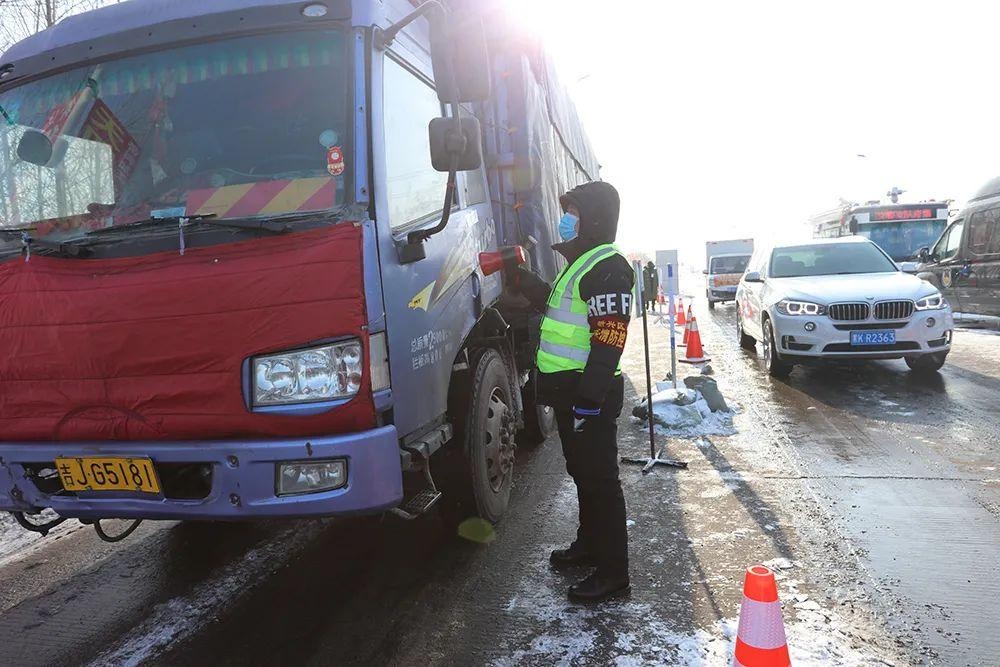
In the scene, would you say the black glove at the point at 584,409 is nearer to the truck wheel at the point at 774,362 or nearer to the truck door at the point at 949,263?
the truck wheel at the point at 774,362

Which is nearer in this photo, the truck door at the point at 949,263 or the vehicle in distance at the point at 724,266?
the truck door at the point at 949,263

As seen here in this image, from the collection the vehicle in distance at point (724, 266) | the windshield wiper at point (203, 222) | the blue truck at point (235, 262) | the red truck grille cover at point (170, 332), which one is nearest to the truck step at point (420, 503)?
the blue truck at point (235, 262)

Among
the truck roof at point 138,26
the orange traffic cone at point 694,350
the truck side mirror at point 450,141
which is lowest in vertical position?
the orange traffic cone at point 694,350

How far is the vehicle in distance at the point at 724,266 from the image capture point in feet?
67.6

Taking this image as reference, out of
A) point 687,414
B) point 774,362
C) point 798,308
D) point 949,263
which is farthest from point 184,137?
point 949,263

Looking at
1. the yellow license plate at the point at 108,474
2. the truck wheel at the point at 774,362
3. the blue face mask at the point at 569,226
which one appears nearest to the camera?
the yellow license plate at the point at 108,474

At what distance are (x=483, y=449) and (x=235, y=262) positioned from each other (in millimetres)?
1669

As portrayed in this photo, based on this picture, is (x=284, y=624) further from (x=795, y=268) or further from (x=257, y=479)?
Answer: (x=795, y=268)

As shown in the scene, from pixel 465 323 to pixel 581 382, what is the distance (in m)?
0.89

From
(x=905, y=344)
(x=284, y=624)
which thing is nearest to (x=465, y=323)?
(x=284, y=624)

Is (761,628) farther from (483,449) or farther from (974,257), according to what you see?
(974,257)

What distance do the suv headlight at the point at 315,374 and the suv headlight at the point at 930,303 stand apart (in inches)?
274

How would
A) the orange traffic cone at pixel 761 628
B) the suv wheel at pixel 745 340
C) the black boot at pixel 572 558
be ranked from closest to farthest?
the orange traffic cone at pixel 761 628, the black boot at pixel 572 558, the suv wheel at pixel 745 340

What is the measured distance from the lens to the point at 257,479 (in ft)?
8.38
